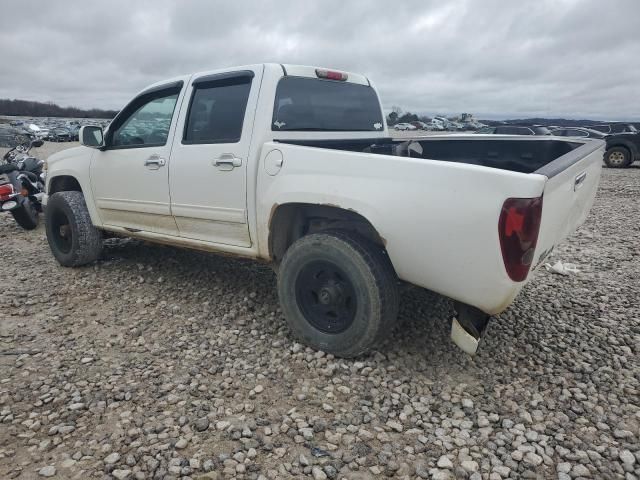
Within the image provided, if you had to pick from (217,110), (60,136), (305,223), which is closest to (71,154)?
(217,110)

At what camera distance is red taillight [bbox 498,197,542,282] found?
2.25 meters

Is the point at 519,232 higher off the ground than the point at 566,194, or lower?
lower

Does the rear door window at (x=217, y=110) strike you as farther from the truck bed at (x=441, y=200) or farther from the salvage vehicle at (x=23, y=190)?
the salvage vehicle at (x=23, y=190)

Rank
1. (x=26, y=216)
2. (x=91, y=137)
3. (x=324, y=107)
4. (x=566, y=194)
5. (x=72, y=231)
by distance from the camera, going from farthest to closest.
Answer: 1. (x=26, y=216)
2. (x=72, y=231)
3. (x=91, y=137)
4. (x=324, y=107)
5. (x=566, y=194)

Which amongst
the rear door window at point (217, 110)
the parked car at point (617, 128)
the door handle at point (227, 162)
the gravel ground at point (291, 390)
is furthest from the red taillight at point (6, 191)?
the parked car at point (617, 128)

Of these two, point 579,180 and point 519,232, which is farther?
point 579,180

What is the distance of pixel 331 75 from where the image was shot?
4031 mm

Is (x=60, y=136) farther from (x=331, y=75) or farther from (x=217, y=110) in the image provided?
(x=331, y=75)

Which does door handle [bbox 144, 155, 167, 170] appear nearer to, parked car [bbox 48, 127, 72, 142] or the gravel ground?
the gravel ground

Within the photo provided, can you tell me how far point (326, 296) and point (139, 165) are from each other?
2243 millimetres

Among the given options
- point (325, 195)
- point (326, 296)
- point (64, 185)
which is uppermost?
point (325, 195)

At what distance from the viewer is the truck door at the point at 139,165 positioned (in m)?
4.04

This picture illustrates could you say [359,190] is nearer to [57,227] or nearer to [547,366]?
[547,366]

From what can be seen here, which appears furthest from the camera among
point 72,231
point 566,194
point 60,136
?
point 60,136
